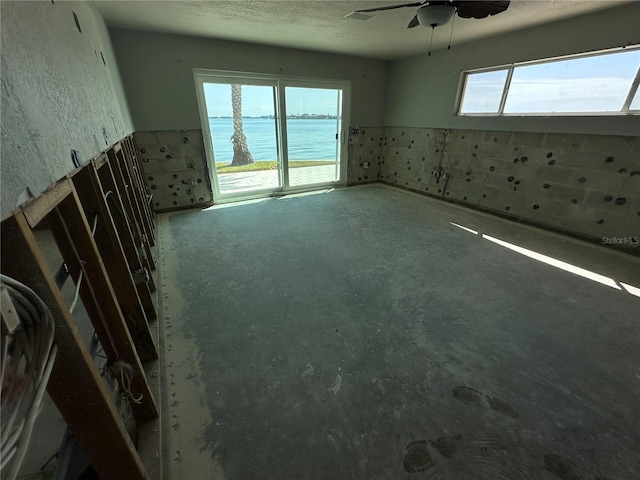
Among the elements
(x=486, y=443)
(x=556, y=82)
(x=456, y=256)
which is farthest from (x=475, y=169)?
(x=486, y=443)

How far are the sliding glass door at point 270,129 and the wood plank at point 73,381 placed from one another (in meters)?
4.13

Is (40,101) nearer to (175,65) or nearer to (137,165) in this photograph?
(137,165)

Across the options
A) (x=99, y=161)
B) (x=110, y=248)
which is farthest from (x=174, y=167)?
(x=110, y=248)

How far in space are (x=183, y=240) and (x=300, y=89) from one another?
11.0 ft

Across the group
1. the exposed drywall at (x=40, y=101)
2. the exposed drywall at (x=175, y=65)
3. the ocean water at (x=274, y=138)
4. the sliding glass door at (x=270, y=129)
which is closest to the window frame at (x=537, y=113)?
the sliding glass door at (x=270, y=129)

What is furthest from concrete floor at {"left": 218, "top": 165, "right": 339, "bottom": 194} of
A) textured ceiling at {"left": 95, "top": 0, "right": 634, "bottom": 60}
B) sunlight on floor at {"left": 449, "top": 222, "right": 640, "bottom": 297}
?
sunlight on floor at {"left": 449, "top": 222, "right": 640, "bottom": 297}

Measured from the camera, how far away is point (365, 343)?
179cm

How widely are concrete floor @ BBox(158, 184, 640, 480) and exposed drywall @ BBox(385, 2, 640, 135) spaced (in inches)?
58.4

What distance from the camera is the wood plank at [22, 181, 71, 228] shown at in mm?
621

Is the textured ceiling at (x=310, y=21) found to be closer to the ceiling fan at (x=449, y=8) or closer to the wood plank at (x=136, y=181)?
the ceiling fan at (x=449, y=8)

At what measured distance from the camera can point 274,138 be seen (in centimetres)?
476

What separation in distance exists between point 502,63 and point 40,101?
4.88 meters

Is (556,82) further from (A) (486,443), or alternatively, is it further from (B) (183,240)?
(B) (183,240)

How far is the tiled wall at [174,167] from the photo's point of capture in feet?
12.8
